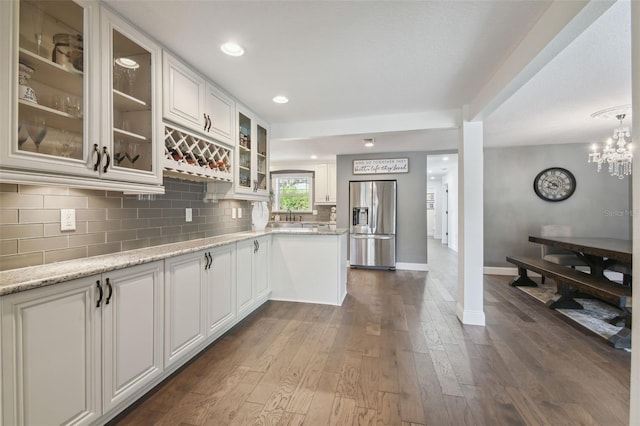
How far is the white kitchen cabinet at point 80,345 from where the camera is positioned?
3.51 feet

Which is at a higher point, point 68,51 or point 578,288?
point 68,51

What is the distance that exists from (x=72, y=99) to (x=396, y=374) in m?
2.61

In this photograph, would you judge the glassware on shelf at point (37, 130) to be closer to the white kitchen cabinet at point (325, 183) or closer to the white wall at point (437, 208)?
the white kitchen cabinet at point (325, 183)

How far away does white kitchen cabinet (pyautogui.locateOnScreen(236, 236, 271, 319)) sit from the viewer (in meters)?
2.71

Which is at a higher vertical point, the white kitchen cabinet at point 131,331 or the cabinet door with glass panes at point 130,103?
the cabinet door with glass panes at point 130,103

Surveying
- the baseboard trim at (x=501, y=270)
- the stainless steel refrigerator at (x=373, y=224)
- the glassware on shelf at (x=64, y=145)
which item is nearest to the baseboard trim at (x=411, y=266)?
the stainless steel refrigerator at (x=373, y=224)

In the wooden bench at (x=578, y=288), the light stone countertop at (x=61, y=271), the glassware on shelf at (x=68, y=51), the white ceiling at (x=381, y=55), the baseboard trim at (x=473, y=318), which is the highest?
the white ceiling at (x=381, y=55)

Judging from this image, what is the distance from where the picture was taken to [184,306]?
1944 millimetres

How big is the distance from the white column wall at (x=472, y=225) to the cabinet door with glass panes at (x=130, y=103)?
2846 mm

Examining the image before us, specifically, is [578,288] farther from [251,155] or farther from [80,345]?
[80,345]

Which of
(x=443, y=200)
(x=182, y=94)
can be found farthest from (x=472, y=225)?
(x=443, y=200)

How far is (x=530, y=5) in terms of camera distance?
58.7 inches

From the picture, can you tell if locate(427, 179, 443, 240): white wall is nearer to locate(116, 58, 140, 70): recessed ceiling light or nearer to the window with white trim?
the window with white trim

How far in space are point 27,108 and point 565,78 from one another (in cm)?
373
